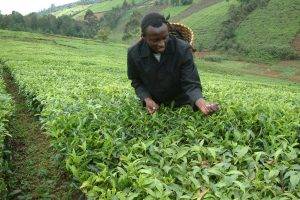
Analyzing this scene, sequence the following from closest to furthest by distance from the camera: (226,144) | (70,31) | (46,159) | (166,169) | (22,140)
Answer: (166,169), (226,144), (46,159), (22,140), (70,31)

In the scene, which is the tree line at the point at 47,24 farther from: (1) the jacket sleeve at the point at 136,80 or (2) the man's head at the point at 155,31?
(2) the man's head at the point at 155,31

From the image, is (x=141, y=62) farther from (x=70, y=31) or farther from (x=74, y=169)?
(x=70, y=31)

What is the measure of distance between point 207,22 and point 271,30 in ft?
50.4

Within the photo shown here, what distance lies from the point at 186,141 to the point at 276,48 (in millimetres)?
64547

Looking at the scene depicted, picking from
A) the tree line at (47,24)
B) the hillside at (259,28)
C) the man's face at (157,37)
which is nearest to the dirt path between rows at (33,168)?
the man's face at (157,37)

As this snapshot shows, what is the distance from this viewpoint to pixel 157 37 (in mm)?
5680

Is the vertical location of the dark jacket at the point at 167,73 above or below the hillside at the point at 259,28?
above

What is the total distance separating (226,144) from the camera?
4.99 m

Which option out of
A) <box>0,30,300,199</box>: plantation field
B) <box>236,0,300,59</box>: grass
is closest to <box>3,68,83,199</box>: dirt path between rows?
<box>0,30,300,199</box>: plantation field

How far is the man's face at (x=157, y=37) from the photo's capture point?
5.60 meters

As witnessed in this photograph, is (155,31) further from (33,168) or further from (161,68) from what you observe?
(33,168)

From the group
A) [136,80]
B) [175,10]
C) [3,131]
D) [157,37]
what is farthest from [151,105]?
[175,10]

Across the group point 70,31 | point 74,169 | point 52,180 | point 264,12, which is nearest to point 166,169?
point 74,169

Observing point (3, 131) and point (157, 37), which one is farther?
point (3, 131)
